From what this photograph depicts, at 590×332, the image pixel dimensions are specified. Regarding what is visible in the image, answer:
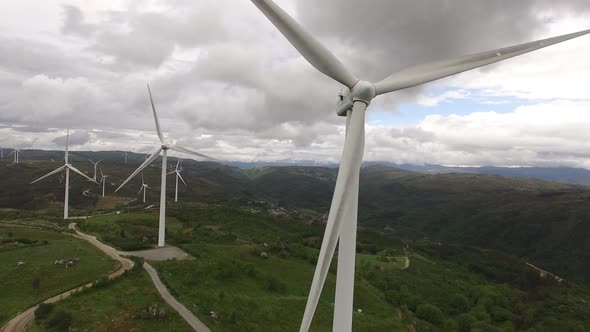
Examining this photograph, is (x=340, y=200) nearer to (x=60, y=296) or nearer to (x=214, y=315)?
(x=214, y=315)

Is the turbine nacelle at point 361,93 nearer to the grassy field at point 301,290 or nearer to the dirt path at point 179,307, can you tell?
the dirt path at point 179,307

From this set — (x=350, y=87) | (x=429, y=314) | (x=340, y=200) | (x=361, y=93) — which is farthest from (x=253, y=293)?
(x=361, y=93)

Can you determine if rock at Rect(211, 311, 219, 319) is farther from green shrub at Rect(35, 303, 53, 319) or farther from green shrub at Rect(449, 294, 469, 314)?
green shrub at Rect(449, 294, 469, 314)

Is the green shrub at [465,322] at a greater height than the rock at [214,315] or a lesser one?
lesser

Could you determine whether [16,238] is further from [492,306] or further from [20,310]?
[492,306]

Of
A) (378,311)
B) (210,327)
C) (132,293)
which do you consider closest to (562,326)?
(378,311)

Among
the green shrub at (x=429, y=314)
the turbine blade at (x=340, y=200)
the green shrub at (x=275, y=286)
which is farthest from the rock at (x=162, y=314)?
the green shrub at (x=429, y=314)
